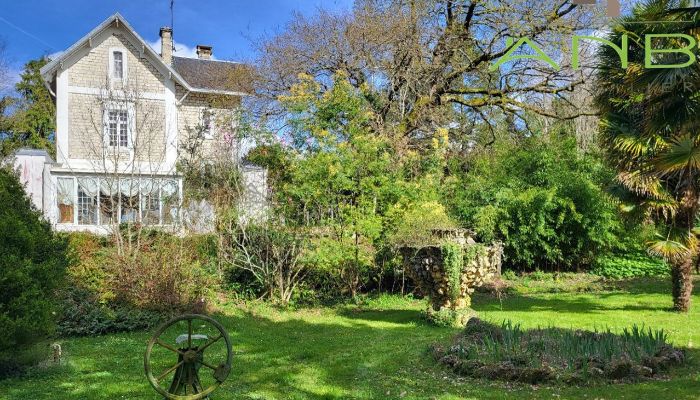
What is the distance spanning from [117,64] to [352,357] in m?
19.7

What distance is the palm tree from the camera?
9609mm

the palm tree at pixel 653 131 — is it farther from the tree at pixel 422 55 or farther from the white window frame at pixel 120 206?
the white window frame at pixel 120 206

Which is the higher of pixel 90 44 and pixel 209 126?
pixel 90 44

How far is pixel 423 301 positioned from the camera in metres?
14.5

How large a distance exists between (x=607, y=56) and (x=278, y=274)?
29.1 feet

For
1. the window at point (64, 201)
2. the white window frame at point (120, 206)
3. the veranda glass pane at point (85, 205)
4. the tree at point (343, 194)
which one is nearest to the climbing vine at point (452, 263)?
the tree at point (343, 194)

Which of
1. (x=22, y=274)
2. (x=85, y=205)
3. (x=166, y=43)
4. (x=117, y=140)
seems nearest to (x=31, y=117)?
(x=166, y=43)

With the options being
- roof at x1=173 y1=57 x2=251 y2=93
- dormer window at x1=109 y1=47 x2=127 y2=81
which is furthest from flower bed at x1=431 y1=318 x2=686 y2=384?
dormer window at x1=109 y1=47 x2=127 y2=81

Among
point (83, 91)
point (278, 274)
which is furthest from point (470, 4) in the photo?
point (83, 91)

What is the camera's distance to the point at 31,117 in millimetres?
32188

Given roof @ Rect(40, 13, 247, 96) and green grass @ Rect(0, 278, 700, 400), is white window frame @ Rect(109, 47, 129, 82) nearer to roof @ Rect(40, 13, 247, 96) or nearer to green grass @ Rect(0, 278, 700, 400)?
roof @ Rect(40, 13, 247, 96)

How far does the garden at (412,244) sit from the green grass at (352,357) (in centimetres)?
6

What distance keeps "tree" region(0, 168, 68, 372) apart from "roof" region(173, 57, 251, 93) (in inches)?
551

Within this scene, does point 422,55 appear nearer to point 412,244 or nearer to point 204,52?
point 412,244
